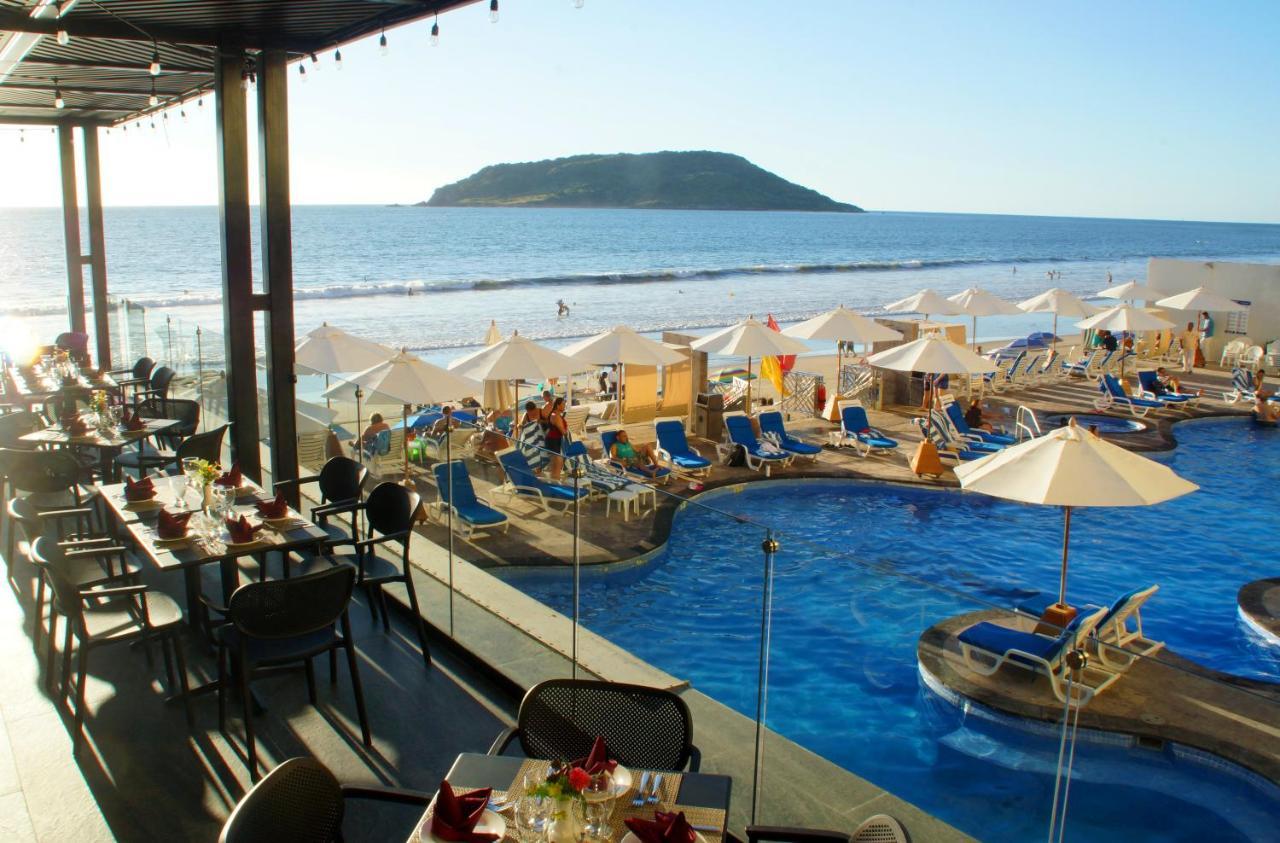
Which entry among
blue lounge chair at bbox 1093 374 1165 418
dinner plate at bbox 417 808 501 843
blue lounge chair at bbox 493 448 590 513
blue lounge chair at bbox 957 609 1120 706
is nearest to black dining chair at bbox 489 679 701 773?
dinner plate at bbox 417 808 501 843

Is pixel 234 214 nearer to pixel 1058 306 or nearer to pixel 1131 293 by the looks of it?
pixel 1058 306

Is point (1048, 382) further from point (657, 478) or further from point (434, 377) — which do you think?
point (434, 377)

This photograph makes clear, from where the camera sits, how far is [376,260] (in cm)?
6538

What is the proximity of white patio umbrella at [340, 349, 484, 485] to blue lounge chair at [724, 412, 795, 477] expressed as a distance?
402 cm

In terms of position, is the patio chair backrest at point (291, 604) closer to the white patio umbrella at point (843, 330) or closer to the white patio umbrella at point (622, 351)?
the white patio umbrella at point (622, 351)

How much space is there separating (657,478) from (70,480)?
23.3 feet

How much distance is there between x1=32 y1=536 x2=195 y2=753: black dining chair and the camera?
424 centimetres

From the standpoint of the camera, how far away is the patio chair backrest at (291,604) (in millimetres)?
4102

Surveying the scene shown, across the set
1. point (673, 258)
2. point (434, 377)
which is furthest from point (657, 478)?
point (673, 258)

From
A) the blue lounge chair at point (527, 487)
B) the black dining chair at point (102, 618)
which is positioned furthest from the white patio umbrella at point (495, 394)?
the black dining chair at point (102, 618)

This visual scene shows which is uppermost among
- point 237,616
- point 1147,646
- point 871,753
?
point 237,616

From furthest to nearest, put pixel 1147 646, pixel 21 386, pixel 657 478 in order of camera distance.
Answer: pixel 657 478 → pixel 21 386 → pixel 1147 646

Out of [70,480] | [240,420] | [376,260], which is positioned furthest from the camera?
[376,260]

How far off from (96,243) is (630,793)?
1237 cm
